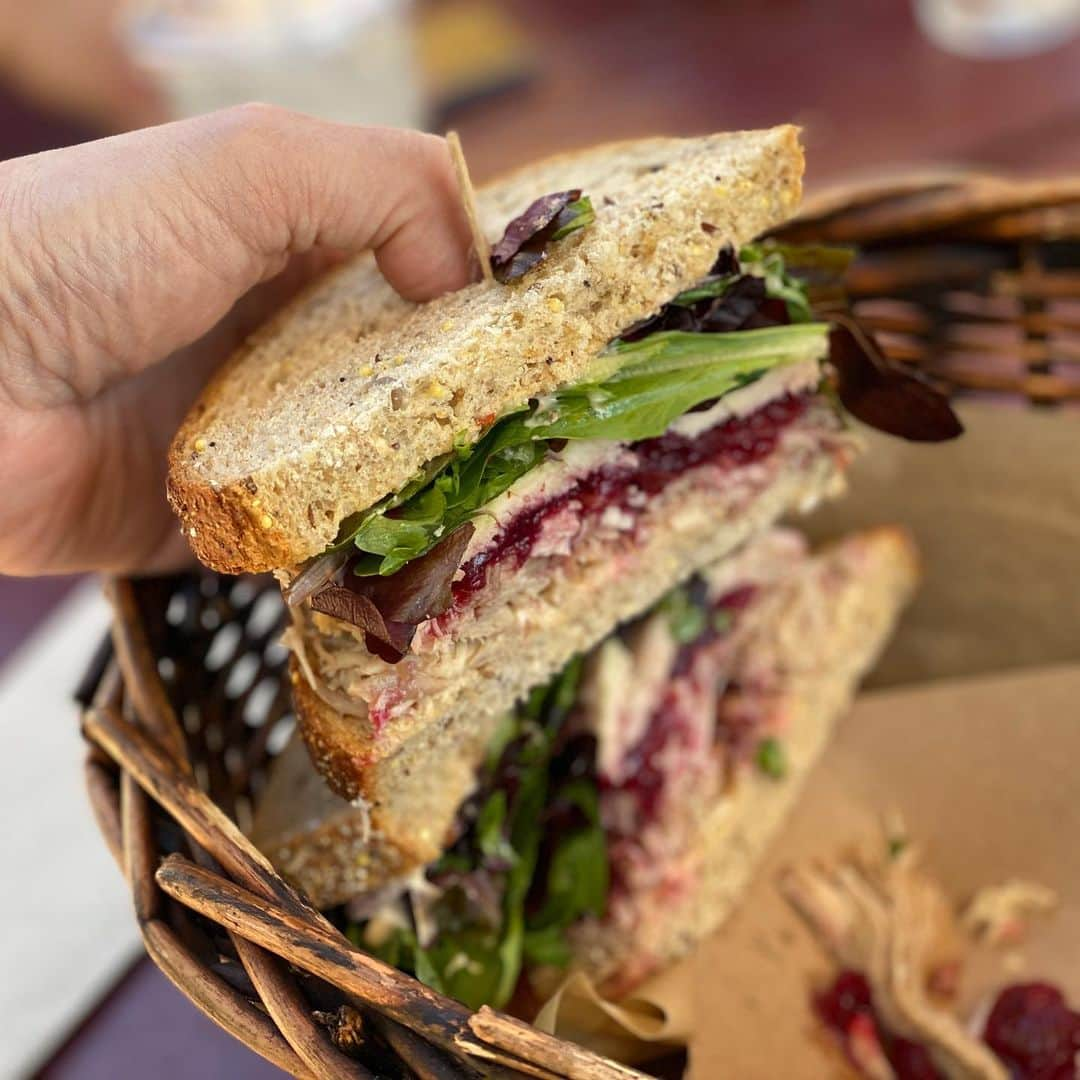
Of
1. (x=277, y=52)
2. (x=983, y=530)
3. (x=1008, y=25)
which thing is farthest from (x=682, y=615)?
(x=1008, y=25)

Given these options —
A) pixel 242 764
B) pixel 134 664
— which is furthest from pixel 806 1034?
pixel 134 664

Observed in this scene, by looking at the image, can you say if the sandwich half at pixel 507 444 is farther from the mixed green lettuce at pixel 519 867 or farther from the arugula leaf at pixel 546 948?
the arugula leaf at pixel 546 948

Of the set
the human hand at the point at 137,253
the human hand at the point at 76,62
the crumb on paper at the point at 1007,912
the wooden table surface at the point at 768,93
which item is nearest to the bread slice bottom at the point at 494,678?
the human hand at the point at 137,253

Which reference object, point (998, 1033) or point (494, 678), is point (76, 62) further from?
point (998, 1033)

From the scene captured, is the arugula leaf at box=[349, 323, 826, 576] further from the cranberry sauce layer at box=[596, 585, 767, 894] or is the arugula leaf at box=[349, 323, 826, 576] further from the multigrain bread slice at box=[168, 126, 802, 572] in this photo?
the cranberry sauce layer at box=[596, 585, 767, 894]

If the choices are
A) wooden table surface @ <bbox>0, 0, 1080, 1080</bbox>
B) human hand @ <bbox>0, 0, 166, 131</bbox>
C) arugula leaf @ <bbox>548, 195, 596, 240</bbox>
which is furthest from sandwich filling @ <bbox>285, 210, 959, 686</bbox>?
human hand @ <bbox>0, 0, 166, 131</bbox>

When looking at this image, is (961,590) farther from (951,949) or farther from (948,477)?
Result: (951,949)
